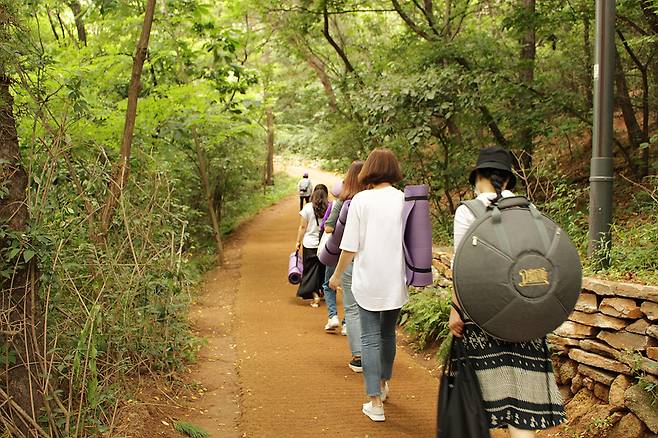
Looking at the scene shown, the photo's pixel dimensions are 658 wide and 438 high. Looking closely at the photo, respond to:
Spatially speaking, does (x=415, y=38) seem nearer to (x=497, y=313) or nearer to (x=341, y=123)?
(x=341, y=123)

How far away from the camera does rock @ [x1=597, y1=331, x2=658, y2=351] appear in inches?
172

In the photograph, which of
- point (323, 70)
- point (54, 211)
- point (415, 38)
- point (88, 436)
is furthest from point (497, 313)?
point (323, 70)

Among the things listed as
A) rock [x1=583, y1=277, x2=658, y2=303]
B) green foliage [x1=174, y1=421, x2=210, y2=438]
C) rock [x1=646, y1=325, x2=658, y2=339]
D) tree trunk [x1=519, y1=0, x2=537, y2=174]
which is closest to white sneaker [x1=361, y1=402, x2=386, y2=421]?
green foliage [x1=174, y1=421, x2=210, y2=438]

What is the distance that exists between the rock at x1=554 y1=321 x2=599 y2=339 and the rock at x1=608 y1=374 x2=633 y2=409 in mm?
416

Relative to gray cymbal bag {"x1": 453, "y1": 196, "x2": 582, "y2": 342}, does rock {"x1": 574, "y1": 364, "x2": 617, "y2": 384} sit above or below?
below

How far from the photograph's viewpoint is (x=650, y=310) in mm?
4355

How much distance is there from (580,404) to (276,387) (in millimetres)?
2642

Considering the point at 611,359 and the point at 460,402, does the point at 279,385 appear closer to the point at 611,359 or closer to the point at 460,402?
the point at 611,359

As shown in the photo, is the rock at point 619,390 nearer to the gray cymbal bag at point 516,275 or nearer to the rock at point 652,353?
the rock at point 652,353

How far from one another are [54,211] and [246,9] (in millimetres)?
11268

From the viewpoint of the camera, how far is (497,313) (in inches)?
116

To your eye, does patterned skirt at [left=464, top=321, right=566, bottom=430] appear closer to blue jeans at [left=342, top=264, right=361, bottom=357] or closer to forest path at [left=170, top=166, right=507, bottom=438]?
forest path at [left=170, top=166, right=507, bottom=438]

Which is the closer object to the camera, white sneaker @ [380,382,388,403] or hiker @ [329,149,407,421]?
hiker @ [329,149,407,421]

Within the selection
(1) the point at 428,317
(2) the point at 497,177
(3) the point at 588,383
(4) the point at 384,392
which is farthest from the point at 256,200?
(2) the point at 497,177
